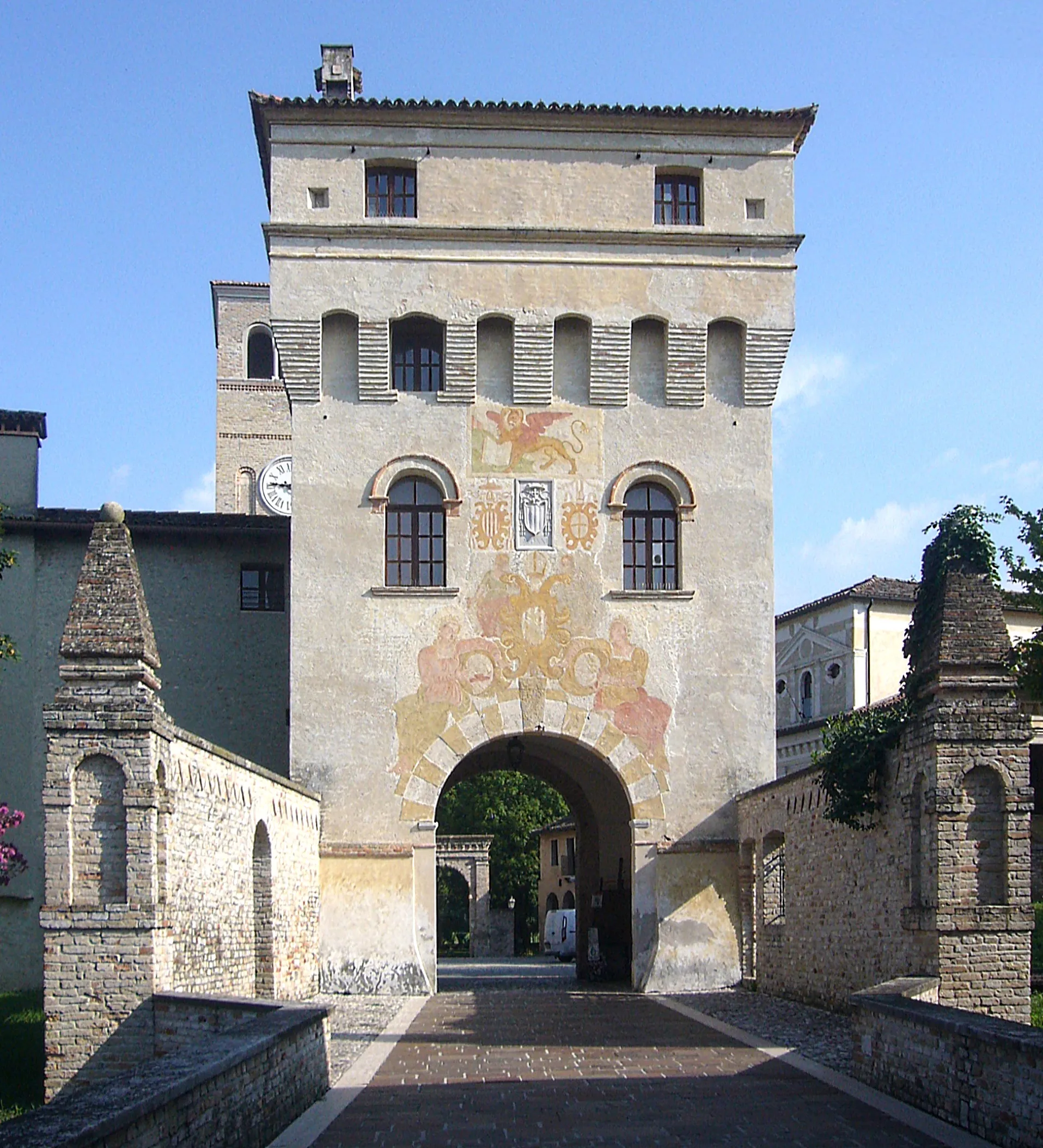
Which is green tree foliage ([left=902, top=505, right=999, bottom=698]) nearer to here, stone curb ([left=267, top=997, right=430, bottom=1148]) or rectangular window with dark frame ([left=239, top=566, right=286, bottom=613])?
stone curb ([left=267, top=997, right=430, bottom=1148])

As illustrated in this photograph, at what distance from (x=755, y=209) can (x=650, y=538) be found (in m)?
5.61

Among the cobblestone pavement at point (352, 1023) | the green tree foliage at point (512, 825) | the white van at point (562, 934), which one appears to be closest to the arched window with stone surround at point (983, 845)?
the cobblestone pavement at point (352, 1023)

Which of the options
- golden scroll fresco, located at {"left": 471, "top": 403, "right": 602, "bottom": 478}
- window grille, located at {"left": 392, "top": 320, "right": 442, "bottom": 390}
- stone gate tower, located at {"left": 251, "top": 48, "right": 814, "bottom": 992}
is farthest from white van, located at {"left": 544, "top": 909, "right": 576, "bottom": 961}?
window grille, located at {"left": 392, "top": 320, "right": 442, "bottom": 390}

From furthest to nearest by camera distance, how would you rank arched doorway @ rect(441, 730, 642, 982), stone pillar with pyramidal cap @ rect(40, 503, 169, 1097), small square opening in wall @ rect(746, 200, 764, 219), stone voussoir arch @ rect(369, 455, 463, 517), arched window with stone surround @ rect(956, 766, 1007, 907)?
arched doorway @ rect(441, 730, 642, 982) → small square opening in wall @ rect(746, 200, 764, 219) → stone voussoir arch @ rect(369, 455, 463, 517) → arched window with stone surround @ rect(956, 766, 1007, 907) → stone pillar with pyramidal cap @ rect(40, 503, 169, 1097)

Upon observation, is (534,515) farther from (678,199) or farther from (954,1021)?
(954,1021)

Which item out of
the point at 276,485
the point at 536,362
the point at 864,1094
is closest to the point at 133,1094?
the point at 864,1094

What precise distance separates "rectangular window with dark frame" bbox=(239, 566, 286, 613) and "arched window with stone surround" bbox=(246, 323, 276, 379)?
24915 millimetres

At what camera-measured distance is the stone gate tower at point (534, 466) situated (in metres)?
23.5

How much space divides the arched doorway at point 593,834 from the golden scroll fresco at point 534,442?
464cm

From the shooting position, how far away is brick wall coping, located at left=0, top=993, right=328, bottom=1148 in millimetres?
6797

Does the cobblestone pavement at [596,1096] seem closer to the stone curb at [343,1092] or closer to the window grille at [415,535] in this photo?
the stone curb at [343,1092]

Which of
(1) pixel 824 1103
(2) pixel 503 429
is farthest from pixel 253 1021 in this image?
(2) pixel 503 429

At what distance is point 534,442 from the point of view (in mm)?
24344

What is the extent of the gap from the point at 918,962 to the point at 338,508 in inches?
475
